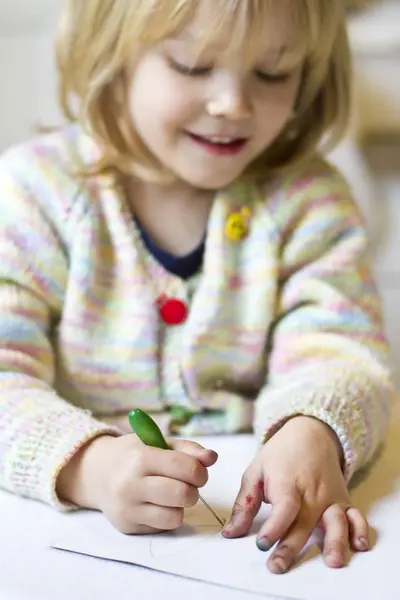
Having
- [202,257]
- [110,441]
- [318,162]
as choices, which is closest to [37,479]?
[110,441]

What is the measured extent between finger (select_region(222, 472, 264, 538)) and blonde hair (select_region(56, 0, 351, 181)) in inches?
12.2

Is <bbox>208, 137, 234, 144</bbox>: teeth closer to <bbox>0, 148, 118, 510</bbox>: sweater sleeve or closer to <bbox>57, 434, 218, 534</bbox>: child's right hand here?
<bbox>0, 148, 118, 510</bbox>: sweater sleeve

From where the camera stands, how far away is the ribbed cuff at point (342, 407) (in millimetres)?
621

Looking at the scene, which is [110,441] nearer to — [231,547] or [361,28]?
[231,547]

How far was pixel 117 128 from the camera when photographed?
30.3 inches

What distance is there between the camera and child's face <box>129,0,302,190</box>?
0.67 m

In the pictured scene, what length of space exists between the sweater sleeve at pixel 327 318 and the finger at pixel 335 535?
107mm

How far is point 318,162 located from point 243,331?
0.20 meters

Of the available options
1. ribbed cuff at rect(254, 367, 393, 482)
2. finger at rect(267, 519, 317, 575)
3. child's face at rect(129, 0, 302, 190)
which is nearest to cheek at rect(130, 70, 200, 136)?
child's face at rect(129, 0, 302, 190)

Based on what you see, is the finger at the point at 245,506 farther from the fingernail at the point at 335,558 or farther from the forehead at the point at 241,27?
the forehead at the point at 241,27

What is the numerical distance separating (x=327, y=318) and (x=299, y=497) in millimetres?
231

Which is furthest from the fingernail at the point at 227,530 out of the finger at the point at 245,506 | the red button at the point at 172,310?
the red button at the point at 172,310

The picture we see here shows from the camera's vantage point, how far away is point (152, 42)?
0.69m

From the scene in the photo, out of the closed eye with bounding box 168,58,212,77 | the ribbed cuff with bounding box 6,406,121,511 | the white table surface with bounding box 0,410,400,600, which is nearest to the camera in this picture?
the white table surface with bounding box 0,410,400,600
